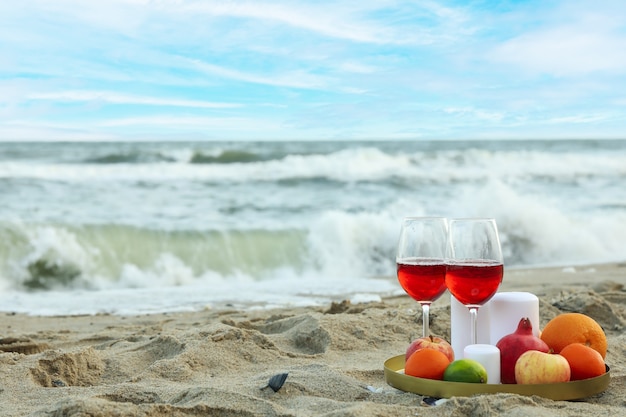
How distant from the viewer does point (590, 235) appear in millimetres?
12008

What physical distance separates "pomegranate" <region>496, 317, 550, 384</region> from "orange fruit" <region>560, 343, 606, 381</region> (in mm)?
90

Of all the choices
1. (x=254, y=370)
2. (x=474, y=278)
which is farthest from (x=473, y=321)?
(x=254, y=370)

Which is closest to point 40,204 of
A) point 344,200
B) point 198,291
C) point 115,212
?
point 115,212

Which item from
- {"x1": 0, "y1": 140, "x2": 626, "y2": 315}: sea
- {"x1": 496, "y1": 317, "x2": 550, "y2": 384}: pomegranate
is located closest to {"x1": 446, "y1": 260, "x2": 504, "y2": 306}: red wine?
{"x1": 496, "y1": 317, "x2": 550, "y2": 384}: pomegranate

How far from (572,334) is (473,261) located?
609 millimetres

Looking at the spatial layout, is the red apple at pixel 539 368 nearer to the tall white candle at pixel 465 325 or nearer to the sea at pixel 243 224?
the tall white candle at pixel 465 325

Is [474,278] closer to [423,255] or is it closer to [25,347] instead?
[423,255]

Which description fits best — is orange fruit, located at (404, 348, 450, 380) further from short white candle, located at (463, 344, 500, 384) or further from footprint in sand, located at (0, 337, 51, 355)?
footprint in sand, located at (0, 337, 51, 355)

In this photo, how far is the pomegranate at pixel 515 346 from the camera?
2.71 m

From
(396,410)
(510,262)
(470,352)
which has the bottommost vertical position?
(510,262)

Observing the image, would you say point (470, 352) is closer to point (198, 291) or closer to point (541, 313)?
point (541, 313)

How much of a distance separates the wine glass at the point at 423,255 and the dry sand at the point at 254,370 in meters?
0.43

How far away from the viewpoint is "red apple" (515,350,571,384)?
8.66 feet

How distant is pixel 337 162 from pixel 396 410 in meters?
20.1
